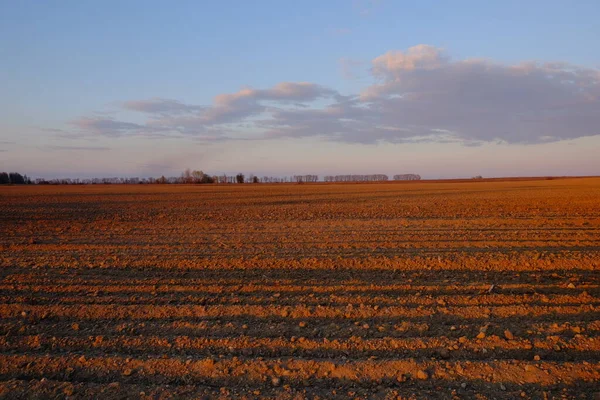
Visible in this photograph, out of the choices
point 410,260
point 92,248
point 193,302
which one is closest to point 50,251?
point 92,248

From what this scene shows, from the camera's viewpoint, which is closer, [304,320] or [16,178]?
[304,320]

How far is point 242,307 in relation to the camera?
6441 millimetres

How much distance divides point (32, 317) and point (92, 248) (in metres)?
6.01

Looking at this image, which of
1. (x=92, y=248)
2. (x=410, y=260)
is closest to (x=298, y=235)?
(x=410, y=260)

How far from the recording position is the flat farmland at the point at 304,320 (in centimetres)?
425

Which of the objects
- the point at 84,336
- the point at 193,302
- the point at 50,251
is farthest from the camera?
the point at 50,251

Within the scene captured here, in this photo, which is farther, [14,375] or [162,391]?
[14,375]

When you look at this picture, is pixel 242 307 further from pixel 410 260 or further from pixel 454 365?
pixel 410 260

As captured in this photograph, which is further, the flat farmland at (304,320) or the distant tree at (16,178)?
the distant tree at (16,178)

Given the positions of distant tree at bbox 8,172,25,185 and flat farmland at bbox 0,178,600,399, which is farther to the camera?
distant tree at bbox 8,172,25,185

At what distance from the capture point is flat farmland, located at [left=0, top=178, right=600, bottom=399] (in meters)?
4.25

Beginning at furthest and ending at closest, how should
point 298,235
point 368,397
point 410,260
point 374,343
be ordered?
point 298,235
point 410,260
point 374,343
point 368,397

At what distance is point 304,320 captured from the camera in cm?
589

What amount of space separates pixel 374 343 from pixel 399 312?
1180mm
